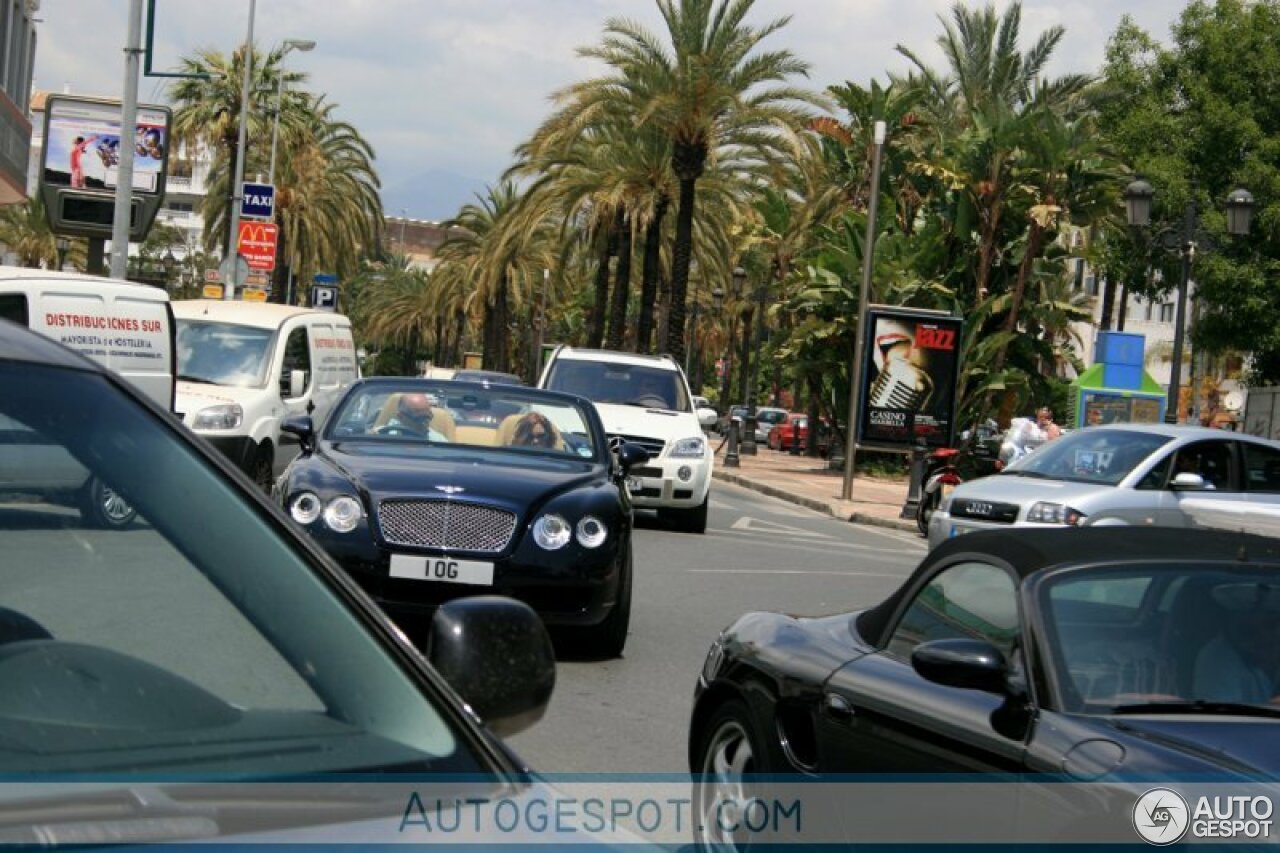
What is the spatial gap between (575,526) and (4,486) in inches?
275

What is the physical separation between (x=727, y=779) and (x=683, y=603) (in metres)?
7.31

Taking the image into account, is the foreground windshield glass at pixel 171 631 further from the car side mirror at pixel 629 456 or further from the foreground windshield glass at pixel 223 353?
the foreground windshield glass at pixel 223 353

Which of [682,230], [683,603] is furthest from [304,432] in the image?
[682,230]

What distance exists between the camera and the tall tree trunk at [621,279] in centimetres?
4753

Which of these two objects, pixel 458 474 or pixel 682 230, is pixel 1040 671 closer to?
pixel 458 474

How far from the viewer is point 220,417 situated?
1695 centimetres

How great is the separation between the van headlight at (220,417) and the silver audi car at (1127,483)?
21.4ft

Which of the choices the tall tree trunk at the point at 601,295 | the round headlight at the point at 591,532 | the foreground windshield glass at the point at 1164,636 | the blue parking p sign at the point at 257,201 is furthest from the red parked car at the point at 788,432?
the foreground windshield glass at the point at 1164,636

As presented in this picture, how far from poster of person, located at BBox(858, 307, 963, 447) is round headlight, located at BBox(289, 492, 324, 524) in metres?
23.1

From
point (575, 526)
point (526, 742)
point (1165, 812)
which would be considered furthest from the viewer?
point (575, 526)

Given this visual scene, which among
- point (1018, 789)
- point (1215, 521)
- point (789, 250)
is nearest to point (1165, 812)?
point (1018, 789)

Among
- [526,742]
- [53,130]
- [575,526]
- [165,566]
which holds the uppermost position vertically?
[53,130]

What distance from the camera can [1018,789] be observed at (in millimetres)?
4238

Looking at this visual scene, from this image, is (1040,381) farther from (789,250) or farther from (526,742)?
(526,742)
